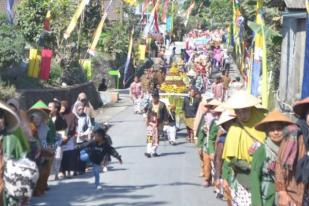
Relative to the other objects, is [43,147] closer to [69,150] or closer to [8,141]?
[69,150]

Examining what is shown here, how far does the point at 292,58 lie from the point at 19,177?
10.7 meters

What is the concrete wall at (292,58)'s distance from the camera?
53.0 ft

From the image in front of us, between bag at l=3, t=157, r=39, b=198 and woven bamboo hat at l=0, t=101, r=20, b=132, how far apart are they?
287 millimetres

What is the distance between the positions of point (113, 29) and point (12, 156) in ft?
124

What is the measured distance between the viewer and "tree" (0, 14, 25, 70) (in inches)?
965

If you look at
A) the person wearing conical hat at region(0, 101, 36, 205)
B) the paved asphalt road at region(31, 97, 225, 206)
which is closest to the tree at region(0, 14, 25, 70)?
the paved asphalt road at region(31, 97, 225, 206)

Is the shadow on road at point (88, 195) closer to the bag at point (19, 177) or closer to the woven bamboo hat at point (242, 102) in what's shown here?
the woven bamboo hat at point (242, 102)

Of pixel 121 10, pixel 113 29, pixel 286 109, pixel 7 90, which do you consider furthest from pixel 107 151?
pixel 121 10

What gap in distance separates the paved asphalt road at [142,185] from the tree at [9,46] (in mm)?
6592

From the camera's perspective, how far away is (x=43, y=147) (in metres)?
12.7

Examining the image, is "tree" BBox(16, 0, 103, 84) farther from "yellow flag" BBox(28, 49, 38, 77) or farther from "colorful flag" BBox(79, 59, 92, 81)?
"yellow flag" BBox(28, 49, 38, 77)

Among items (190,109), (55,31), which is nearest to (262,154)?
(190,109)

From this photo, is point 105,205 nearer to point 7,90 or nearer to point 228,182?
point 228,182

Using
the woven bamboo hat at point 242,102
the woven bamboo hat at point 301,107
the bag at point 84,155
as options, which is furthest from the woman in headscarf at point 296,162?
the bag at point 84,155
